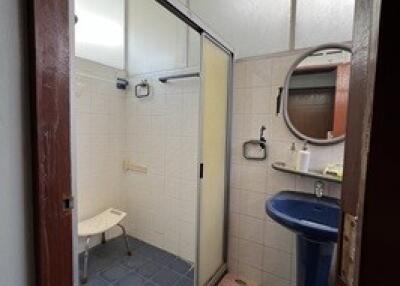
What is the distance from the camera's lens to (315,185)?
149 cm

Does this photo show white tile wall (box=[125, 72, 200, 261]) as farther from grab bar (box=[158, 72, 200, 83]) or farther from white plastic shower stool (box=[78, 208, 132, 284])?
white plastic shower stool (box=[78, 208, 132, 284])

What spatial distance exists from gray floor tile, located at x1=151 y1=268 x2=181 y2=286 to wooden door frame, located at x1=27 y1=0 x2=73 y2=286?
4.55 ft

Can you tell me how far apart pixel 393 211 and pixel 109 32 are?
250cm

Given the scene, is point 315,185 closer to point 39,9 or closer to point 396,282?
point 396,282

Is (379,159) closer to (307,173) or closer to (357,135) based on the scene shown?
(357,135)

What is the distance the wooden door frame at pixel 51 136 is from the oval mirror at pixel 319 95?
53.2 inches

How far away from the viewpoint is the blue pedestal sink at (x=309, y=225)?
3.73ft

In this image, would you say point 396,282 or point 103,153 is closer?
point 396,282

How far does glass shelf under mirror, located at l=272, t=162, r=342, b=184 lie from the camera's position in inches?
52.0

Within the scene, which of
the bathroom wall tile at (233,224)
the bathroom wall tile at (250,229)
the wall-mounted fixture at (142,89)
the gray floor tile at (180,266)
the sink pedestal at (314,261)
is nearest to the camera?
the sink pedestal at (314,261)

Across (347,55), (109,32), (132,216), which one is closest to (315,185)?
(347,55)

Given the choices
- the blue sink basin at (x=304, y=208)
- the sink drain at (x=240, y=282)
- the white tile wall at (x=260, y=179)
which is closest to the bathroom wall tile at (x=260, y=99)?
the white tile wall at (x=260, y=179)

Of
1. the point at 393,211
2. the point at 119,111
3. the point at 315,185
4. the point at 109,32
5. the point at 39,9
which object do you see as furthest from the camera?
the point at 119,111

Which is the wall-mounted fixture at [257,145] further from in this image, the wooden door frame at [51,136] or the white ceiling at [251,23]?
the wooden door frame at [51,136]
